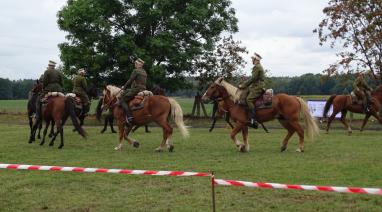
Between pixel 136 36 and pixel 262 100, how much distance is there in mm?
23199

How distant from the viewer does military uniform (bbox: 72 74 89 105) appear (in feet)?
73.5

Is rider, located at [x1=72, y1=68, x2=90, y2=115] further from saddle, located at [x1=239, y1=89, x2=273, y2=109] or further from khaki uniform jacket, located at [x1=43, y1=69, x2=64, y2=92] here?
saddle, located at [x1=239, y1=89, x2=273, y2=109]

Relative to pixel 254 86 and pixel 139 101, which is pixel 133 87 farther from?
pixel 254 86

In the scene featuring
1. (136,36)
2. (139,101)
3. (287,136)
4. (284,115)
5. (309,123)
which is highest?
(136,36)

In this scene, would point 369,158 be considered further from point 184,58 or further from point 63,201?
point 184,58

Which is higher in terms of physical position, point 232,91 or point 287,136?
point 232,91

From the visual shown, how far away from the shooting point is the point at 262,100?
1692 cm

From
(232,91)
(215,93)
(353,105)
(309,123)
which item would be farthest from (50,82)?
(353,105)

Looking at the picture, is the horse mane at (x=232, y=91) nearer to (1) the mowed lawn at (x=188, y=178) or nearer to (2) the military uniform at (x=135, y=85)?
(1) the mowed lawn at (x=188, y=178)

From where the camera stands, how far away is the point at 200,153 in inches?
642

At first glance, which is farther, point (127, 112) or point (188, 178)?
point (127, 112)

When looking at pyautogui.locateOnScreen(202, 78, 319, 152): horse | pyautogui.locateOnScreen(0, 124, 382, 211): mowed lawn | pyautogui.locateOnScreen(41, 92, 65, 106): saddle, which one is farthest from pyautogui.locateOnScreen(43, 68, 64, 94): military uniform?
pyautogui.locateOnScreen(202, 78, 319, 152): horse

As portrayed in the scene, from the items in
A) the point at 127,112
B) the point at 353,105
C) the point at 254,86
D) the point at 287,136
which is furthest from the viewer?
the point at 353,105

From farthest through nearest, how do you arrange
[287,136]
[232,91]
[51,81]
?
[51,81]
[232,91]
[287,136]
